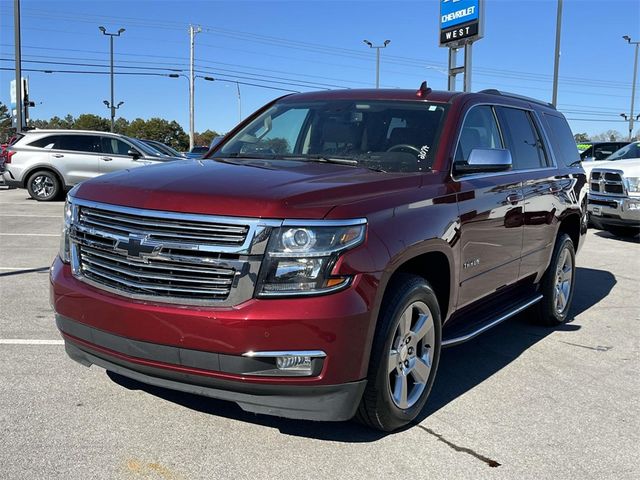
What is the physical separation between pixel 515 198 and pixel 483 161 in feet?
2.92

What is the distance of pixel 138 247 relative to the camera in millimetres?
2998

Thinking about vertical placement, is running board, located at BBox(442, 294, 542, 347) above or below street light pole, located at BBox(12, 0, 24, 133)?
below

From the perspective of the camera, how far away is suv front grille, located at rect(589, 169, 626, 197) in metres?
11.7

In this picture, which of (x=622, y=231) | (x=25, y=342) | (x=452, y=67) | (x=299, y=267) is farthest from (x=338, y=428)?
(x=452, y=67)

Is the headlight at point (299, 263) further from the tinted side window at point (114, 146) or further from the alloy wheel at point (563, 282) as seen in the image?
the tinted side window at point (114, 146)

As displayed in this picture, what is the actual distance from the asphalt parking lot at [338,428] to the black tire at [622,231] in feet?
27.0

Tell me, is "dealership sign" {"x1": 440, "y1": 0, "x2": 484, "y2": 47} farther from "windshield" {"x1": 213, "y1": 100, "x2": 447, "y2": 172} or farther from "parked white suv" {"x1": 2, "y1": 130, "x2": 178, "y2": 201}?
"windshield" {"x1": 213, "y1": 100, "x2": 447, "y2": 172}

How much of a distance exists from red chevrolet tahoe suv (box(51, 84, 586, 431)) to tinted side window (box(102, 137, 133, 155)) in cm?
1335

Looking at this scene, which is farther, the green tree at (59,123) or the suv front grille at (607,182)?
the green tree at (59,123)

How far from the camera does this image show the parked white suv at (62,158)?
16.1 meters

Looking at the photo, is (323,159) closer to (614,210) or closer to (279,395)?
(279,395)

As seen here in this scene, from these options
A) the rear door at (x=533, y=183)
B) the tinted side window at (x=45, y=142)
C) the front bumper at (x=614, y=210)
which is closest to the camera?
the rear door at (x=533, y=183)

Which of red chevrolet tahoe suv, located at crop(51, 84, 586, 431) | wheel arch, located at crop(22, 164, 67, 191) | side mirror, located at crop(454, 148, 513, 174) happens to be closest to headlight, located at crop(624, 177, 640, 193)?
red chevrolet tahoe suv, located at crop(51, 84, 586, 431)

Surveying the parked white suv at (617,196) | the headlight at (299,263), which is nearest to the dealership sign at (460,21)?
the parked white suv at (617,196)
